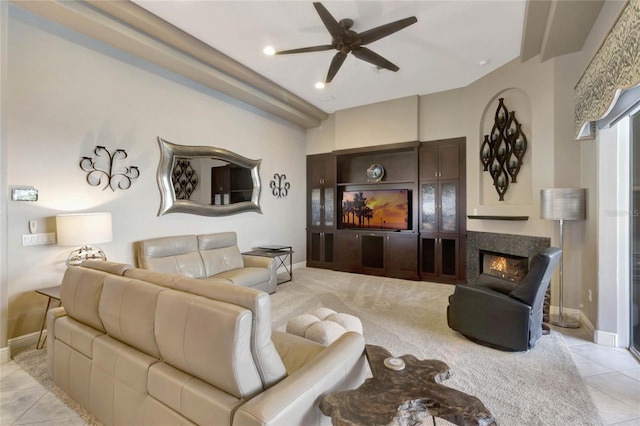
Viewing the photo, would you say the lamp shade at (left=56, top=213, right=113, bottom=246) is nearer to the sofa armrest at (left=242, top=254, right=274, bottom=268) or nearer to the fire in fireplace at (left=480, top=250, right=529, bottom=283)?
the sofa armrest at (left=242, top=254, right=274, bottom=268)

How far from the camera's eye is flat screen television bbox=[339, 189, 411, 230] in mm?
5938

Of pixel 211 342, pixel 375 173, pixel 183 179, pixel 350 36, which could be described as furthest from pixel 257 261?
pixel 211 342

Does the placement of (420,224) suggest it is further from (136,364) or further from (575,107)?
(136,364)

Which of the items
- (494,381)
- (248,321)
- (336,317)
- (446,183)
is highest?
(446,183)

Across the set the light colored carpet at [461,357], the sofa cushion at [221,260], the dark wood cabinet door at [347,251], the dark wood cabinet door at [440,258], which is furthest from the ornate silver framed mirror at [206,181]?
the dark wood cabinet door at [440,258]

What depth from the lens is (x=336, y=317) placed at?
2551mm

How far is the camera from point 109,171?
143 inches

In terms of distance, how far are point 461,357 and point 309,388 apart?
211cm

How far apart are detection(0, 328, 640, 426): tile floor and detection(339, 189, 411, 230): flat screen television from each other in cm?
348

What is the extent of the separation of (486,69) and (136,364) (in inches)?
223

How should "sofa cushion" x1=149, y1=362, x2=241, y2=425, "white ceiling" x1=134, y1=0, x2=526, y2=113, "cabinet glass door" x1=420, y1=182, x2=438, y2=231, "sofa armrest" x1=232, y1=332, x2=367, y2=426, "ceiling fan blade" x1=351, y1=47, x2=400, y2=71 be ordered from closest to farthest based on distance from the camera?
"sofa armrest" x1=232, y1=332, x2=367, y2=426 → "sofa cushion" x1=149, y1=362, x2=241, y2=425 → "white ceiling" x1=134, y1=0, x2=526, y2=113 → "ceiling fan blade" x1=351, y1=47, x2=400, y2=71 → "cabinet glass door" x1=420, y1=182, x2=438, y2=231

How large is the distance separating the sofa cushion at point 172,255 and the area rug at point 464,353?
1307 mm

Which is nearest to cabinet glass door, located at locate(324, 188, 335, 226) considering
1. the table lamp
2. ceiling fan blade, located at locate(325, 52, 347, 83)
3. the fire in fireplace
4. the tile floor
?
the fire in fireplace

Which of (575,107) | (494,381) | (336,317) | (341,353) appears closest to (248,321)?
(341,353)
